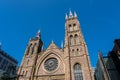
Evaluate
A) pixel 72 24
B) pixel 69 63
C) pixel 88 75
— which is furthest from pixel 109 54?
pixel 72 24

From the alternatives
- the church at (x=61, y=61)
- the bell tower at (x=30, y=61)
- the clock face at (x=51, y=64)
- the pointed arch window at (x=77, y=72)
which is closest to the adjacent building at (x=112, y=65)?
the church at (x=61, y=61)

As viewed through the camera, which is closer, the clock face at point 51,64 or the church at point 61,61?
the church at point 61,61

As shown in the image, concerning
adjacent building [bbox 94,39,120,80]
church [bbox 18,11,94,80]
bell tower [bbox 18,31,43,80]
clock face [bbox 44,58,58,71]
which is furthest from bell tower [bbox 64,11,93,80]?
bell tower [bbox 18,31,43,80]

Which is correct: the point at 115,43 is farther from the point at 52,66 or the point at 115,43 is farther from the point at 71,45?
the point at 52,66

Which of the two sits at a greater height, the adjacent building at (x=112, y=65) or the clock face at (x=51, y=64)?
the clock face at (x=51, y=64)

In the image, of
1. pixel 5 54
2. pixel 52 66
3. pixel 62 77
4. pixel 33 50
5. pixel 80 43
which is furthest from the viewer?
pixel 5 54

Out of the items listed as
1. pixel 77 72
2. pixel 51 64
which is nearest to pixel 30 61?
pixel 51 64

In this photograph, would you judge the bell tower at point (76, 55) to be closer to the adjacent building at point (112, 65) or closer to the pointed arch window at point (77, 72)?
the pointed arch window at point (77, 72)

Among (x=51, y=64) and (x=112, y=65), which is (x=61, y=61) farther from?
(x=112, y=65)

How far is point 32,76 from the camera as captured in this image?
2830cm

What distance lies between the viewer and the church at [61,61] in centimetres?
2623

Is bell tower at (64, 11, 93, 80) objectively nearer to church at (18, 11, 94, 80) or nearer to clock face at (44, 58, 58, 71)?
church at (18, 11, 94, 80)

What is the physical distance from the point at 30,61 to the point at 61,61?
30.1 feet

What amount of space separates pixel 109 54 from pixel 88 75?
6555mm
